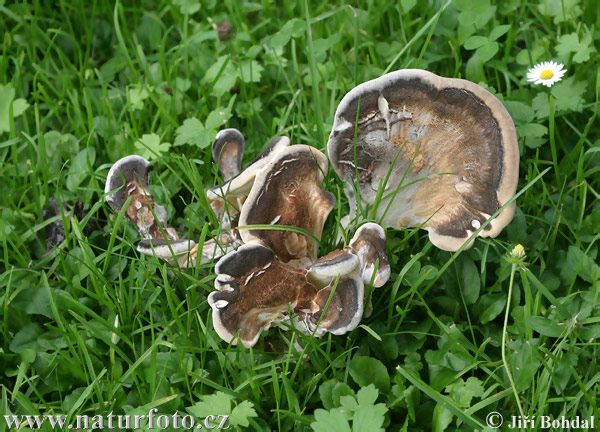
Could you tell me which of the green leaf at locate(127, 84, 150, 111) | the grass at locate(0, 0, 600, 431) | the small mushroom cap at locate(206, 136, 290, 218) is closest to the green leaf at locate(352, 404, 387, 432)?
the grass at locate(0, 0, 600, 431)

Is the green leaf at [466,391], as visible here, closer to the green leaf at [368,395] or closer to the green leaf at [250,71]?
the green leaf at [368,395]

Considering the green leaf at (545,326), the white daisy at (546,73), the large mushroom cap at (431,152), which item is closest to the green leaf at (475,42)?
the white daisy at (546,73)

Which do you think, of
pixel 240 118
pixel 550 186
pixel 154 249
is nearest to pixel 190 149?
pixel 240 118

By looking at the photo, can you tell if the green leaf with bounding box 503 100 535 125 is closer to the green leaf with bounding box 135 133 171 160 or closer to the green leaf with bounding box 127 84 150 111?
the green leaf with bounding box 135 133 171 160

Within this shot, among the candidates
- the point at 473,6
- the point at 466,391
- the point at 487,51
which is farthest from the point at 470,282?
the point at 473,6

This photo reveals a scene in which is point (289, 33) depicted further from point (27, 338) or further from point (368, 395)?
point (368, 395)

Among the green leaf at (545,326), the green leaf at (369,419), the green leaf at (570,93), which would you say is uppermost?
the green leaf at (570,93)
